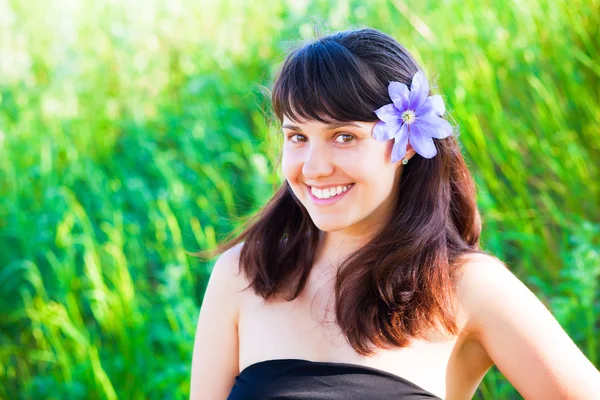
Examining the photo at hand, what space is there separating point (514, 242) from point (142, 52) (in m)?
2.50

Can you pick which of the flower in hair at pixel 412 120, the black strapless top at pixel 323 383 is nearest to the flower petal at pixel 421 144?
the flower in hair at pixel 412 120

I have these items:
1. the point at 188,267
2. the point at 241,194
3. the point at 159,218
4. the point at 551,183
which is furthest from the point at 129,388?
the point at 551,183

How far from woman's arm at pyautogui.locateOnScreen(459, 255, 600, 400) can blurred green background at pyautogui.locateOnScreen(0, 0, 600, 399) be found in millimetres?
839

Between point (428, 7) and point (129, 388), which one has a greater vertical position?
point (428, 7)

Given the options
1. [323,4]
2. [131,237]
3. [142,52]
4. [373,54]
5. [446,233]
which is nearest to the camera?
[373,54]

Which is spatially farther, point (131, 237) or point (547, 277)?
point (131, 237)

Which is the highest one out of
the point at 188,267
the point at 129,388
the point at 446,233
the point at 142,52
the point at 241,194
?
the point at 142,52

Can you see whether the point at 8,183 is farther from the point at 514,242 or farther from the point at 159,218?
the point at 514,242

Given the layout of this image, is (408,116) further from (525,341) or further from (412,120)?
(525,341)

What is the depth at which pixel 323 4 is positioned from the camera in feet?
13.5

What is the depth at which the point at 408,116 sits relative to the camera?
163cm

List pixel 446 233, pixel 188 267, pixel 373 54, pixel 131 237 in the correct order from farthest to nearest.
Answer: pixel 131 237 < pixel 188 267 < pixel 446 233 < pixel 373 54

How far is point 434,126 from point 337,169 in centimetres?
25

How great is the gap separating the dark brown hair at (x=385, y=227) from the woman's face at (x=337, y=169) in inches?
1.4
